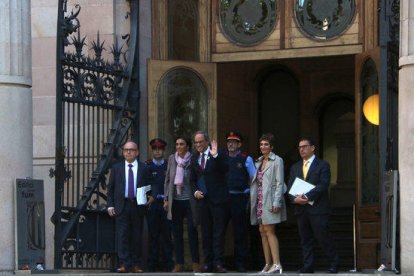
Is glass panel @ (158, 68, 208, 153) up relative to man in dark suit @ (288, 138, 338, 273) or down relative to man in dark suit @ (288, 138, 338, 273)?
up

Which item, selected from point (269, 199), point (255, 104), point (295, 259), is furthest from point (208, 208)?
point (255, 104)

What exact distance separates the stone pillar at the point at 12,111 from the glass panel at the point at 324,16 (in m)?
4.62

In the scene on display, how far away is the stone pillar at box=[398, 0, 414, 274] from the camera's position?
17188 millimetres

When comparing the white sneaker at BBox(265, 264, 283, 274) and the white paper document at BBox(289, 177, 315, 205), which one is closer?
the white paper document at BBox(289, 177, 315, 205)

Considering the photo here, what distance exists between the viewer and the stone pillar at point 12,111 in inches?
735

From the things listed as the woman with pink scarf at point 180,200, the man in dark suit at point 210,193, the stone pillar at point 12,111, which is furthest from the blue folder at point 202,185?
the stone pillar at point 12,111

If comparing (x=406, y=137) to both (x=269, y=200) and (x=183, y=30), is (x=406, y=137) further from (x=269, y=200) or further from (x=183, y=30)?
(x=183, y=30)

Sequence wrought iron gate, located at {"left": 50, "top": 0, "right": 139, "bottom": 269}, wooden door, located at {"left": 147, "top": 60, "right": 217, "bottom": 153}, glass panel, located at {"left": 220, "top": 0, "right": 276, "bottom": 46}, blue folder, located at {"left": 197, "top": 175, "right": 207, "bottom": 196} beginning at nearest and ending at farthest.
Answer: blue folder, located at {"left": 197, "top": 175, "right": 207, "bottom": 196} → wrought iron gate, located at {"left": 50, "top": 0, "right": 139, "bottom": 269} → wooden door, located at {"left": 147, "top": 60, "right": 217, "bottom": 153} → glass panel, located at {"left": 220, "top": 0, "right": 276, "bottom": 46}

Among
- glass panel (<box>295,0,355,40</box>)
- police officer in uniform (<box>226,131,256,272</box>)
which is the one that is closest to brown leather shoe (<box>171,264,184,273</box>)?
police officer in uniform (<box>226,131,256,272</box>)

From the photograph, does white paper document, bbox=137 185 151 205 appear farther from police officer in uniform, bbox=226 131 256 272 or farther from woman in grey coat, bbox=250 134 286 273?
woman in grey coat, bbox=250 134 286 273

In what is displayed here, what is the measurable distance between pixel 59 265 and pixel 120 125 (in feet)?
8.98

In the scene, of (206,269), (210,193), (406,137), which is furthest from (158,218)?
(406,137)

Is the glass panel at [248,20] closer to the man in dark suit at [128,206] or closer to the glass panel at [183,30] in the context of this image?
the glass panel at [183,30]

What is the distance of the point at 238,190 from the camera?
19484mm
